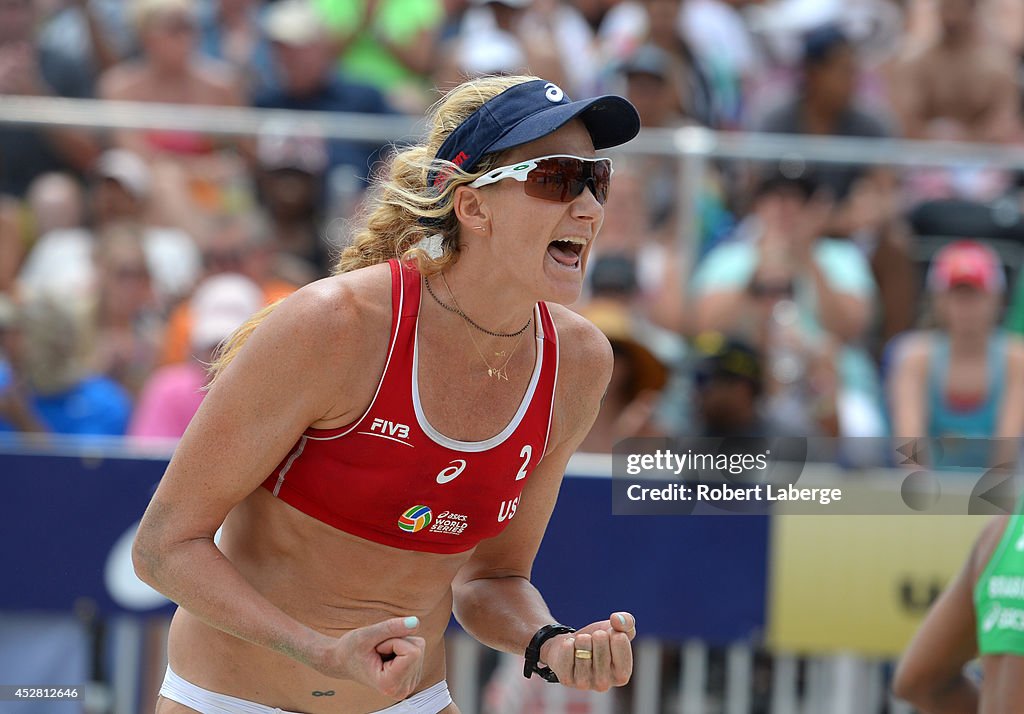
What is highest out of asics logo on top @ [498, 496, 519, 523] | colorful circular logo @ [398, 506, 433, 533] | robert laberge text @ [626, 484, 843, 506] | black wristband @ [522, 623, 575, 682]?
robert laberge text @ [626, 484, 843, 506]

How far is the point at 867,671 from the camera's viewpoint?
5.44 metres

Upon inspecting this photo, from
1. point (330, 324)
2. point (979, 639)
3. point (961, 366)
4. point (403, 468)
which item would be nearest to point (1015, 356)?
point (961, 366)

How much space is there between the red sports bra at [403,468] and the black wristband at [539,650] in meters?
0.25

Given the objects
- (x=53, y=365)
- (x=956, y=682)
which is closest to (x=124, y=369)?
(x=53, y=365)

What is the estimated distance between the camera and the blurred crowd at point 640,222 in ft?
19.7

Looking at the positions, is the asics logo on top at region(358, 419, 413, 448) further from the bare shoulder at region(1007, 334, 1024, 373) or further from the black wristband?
the bare shoulder at region(1007, 334, 1024, 373)

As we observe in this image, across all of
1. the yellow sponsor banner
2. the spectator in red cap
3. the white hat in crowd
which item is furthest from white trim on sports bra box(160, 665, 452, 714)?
the spectator in red cap

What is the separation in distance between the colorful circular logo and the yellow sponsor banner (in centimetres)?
249

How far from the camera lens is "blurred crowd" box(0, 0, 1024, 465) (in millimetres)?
6000

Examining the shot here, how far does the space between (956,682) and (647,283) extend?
299 cm

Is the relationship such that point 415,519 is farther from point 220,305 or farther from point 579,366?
point 220,305

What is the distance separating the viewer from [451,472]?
2822 millimetres
